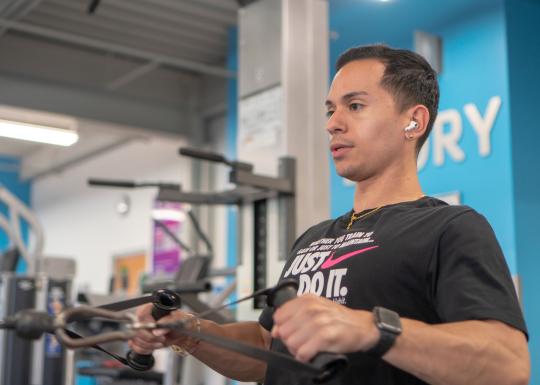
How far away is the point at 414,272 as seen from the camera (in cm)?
136

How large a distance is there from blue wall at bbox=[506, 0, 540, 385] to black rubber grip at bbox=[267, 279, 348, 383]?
157 inches

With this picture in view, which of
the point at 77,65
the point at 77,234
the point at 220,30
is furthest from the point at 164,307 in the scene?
the point at 77,234

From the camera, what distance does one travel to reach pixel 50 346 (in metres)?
5.79

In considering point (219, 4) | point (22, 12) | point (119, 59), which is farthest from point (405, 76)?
point (119, 59)

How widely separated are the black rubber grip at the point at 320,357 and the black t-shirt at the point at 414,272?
0.26 metres

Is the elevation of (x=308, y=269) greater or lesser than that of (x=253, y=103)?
lesser

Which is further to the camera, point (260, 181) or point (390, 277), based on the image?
point (260, 181)

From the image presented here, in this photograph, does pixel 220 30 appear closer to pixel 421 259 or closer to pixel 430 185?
pixel 430 185

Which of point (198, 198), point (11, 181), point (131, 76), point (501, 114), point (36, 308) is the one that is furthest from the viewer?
point (11, 181)

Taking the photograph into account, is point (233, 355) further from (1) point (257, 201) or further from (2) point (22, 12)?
(2) point (22, 12)

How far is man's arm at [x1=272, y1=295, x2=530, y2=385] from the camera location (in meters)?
1.04

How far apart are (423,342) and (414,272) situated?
25 centimetres

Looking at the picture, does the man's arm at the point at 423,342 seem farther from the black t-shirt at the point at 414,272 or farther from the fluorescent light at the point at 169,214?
the fluorescent light at the point at 169,214

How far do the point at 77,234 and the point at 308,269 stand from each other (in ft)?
39.4
